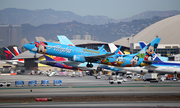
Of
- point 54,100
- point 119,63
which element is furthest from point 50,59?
point 54,100

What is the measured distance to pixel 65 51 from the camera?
2506 inches

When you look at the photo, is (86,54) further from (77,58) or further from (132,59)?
(132,59)

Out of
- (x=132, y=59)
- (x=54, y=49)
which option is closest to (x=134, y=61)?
(x=132, y=59)

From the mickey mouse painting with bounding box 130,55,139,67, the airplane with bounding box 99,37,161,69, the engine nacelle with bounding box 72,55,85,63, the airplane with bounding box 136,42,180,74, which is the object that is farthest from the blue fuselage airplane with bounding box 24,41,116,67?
the airplane with bounding box 136,42,180,74

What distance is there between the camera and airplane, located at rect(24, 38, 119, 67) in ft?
201

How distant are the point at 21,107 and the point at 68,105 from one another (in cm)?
635

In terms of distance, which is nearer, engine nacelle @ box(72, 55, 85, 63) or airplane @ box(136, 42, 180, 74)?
engine nacelle @ box(72, 55, 85, 63)

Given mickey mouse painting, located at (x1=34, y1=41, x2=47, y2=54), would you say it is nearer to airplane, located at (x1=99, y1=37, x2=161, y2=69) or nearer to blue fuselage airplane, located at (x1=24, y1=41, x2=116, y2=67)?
blue fuselage airplane, located at (x1=24, y1=41, x2=116, y2=67)

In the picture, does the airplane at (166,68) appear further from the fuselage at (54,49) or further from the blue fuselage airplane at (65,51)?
the fuselage at (54,49)

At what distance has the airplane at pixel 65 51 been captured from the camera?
6116 centimetres

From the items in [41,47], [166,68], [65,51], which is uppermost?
[41,47]

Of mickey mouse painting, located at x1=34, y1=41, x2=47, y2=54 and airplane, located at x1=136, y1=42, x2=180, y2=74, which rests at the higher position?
mickey mouse painting, located at x1=34, y1=41, x2=47, y2=54

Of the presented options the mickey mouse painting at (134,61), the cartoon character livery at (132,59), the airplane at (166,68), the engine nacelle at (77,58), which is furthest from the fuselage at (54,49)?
the airplane at (166,68)

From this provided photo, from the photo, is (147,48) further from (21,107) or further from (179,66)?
(21,107)
